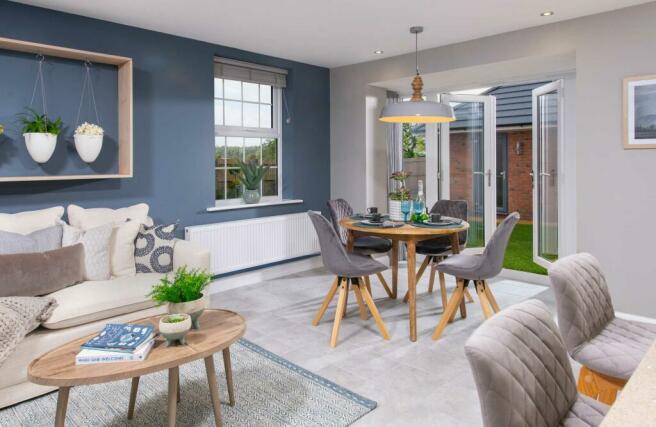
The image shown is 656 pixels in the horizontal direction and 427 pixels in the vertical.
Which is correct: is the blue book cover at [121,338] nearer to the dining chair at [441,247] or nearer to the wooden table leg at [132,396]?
the wooden table leg at [132,396]

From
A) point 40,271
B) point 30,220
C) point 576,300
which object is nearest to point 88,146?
point 30,220

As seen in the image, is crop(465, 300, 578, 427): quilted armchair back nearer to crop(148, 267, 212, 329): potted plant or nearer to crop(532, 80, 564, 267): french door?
crop(148, 267, 212, 329): potted plant

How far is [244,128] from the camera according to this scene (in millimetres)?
5207

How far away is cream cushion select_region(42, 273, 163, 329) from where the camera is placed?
9.08 feet

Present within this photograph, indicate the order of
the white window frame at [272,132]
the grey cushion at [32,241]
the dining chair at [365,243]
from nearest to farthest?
the grey cushion at [32,241]
the dining chair at [365,243]
the white window frame at [272,132]

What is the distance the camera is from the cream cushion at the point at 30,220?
3152mm

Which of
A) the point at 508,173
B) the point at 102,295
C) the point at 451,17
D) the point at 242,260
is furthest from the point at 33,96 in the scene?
the point at 508,173

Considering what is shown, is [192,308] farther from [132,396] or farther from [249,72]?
[249,72]

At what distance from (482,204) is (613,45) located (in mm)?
2293

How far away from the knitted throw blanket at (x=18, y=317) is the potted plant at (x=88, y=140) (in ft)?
4.42

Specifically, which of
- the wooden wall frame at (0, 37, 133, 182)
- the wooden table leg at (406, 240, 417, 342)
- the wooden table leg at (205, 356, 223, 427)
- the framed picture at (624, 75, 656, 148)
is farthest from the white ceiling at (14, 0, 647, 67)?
the wooden table leg at (205, 356, 223, 427)

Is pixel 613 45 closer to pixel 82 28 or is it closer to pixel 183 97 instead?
pixel 183 97

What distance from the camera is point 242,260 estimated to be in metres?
4.90

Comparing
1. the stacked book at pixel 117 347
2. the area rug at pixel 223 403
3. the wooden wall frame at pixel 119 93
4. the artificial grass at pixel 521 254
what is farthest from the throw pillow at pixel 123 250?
the artificial grass at pixel 521 254
